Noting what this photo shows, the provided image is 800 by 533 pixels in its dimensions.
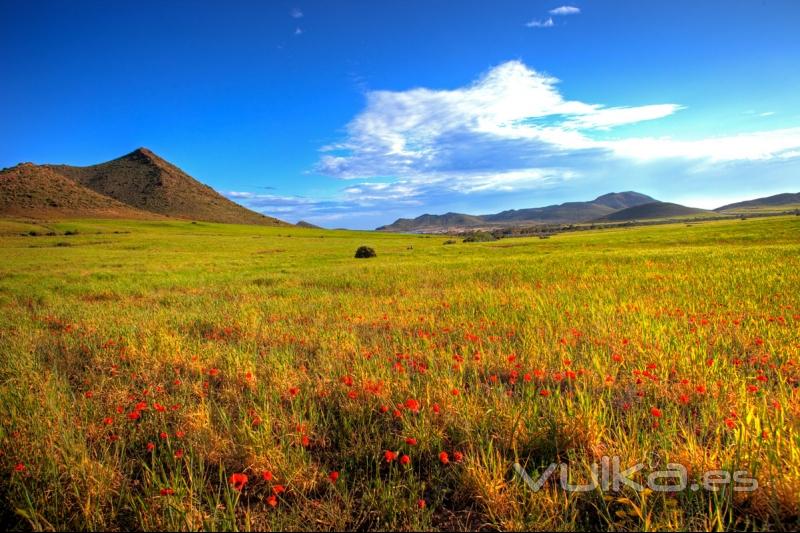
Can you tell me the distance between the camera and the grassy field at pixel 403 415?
244cm

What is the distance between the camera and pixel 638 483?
246 centimetres

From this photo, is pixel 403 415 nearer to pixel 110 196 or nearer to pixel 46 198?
pixel 46 198

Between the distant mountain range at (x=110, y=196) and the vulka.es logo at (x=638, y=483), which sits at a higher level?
the distant mountain range at (x=110, y=196)

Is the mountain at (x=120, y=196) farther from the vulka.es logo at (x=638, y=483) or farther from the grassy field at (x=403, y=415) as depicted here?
the vulka.es logo at (x=638, y=483)

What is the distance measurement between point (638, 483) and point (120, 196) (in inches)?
8890

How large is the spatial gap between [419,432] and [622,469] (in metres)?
1.53

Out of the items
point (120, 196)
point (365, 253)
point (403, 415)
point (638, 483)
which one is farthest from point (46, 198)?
point (638, 483)

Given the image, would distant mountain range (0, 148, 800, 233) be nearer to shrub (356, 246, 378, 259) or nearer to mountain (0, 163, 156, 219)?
mountain (0, 163, 156, 219)

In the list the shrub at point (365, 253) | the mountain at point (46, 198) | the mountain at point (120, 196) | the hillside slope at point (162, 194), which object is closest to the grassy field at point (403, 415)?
the shrub at point (365, 253)

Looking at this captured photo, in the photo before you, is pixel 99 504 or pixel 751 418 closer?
pixel 99 504

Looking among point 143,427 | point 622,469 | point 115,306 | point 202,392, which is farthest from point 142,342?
point 622,469

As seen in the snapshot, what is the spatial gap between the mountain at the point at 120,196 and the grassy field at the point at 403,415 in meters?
129

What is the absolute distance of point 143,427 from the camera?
3646 millimetres

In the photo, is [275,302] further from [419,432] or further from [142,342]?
[419,432]
